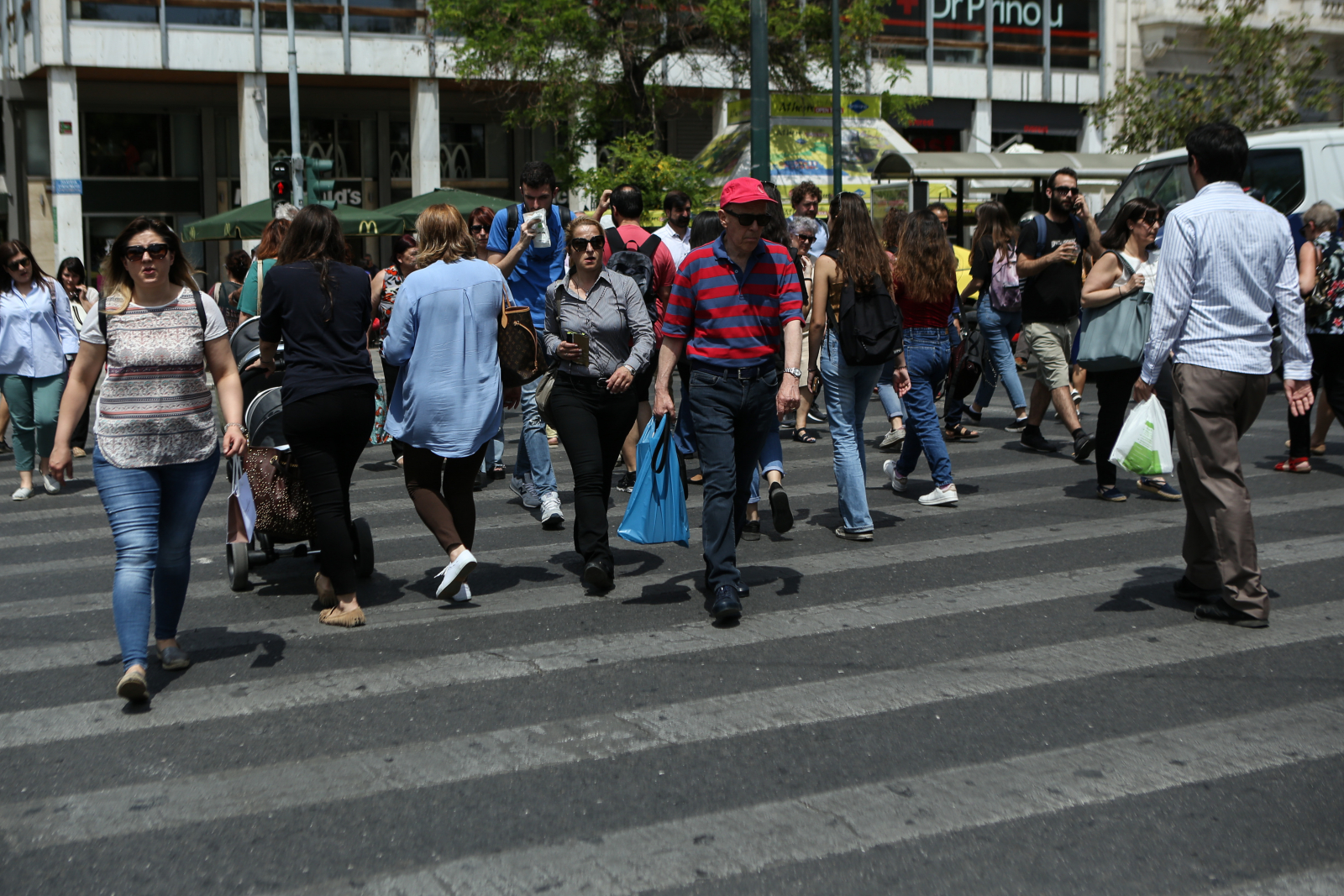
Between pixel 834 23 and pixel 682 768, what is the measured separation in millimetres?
20209

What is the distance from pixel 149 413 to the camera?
16.3 ft

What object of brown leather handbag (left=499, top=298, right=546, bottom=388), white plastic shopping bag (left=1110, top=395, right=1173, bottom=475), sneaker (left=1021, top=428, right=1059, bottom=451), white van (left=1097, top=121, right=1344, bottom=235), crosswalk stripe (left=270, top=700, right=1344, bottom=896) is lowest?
crosswalk stripe (left=270, top=700, right=1344, bottom=896)

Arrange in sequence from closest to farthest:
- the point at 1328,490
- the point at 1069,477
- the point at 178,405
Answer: the point at 178,405, the point at 1328,490, the point at 1069,477

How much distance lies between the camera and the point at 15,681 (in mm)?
5191

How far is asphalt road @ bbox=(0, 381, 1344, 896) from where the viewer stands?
3484mm

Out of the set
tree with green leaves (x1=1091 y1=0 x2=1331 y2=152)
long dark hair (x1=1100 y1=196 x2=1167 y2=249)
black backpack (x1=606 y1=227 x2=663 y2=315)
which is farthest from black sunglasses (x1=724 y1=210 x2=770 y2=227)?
tree with green leaves (x1=1091 y1=0 x2=1331 y2=152)

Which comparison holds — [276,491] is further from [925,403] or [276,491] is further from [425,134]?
[425,134]

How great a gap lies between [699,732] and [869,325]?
139 inches

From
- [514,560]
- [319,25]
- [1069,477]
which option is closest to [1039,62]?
[319,25]

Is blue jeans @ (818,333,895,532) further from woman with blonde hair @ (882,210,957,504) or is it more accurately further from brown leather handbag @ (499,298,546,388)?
brown leather handbag @ (499,298,546,388)

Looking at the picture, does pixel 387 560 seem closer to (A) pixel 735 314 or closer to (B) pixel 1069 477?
(A) pixel 735 314

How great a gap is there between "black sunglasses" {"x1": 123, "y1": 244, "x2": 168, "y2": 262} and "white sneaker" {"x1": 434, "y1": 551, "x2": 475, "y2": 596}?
1.82 meters

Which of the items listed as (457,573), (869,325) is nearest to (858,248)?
(869,325)

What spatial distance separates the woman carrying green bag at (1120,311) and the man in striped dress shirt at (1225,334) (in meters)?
2.36
